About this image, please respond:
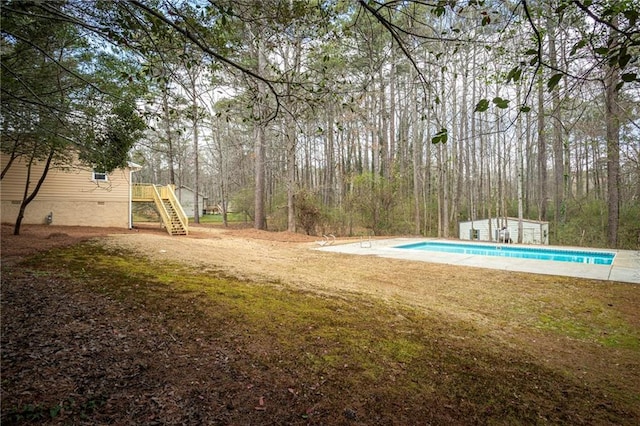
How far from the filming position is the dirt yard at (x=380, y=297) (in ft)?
Answer: 8.77

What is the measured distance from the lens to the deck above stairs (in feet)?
46.3

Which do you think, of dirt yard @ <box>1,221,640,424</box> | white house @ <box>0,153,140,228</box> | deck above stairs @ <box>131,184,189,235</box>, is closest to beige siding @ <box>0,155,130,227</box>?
white house @ <box>0,153,140,228</box>

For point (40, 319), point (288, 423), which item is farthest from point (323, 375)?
point (40, 319)

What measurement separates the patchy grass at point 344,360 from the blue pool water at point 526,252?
6361 mm

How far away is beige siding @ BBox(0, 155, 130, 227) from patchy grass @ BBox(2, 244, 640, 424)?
10678 millimetres

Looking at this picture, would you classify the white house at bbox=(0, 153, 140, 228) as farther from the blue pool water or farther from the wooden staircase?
the blue pool water

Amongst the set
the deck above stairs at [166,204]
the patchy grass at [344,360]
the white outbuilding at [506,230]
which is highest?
the deck above stairs at [166,204]

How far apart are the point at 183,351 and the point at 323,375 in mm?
1166

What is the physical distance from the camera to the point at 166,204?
15898mm

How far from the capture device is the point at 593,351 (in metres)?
3.46

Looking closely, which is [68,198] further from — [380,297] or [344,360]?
[344,360]

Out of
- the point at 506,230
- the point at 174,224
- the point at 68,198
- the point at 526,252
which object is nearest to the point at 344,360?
the point at 526,252

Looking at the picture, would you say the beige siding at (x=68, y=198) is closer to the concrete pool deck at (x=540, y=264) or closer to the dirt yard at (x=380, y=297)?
the dirt yard at (x=380, y=297)

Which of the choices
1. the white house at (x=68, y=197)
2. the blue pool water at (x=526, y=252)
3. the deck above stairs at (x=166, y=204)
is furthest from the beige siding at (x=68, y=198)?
the blue pool water at (x=526, y=252)
